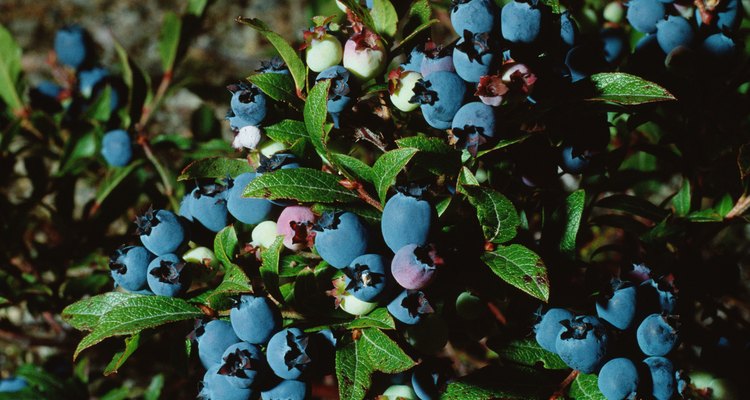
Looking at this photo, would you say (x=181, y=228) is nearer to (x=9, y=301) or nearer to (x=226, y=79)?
(x=9, y=301)

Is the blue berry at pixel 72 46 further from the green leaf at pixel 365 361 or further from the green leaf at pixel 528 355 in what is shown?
the green leaf at pixel 528 355

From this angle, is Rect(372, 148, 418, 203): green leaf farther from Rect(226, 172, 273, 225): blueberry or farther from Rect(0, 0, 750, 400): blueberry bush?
Rect(226, 172, 273, 225): blueberry

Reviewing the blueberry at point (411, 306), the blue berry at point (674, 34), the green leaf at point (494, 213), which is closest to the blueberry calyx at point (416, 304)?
the blueberry at point (411, 306)

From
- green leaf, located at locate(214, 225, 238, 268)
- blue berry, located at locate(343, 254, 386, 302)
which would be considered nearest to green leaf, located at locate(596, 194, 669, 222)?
blue berry, located at locate(343, 254, 386, 302)

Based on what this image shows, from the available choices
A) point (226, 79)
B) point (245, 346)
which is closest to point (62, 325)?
point (226, 79)

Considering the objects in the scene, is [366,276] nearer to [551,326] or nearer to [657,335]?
[551,326]

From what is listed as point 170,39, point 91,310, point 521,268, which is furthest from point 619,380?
point 170,39
